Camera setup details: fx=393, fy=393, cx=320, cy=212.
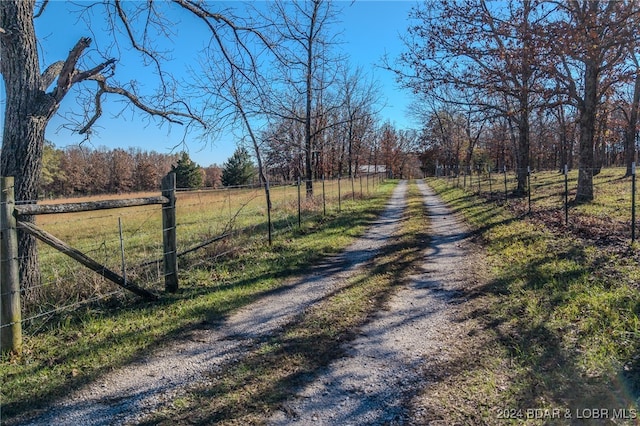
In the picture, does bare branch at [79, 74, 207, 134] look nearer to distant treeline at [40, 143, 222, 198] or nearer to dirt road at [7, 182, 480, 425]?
dirt road at [7, 182, 480, 425]

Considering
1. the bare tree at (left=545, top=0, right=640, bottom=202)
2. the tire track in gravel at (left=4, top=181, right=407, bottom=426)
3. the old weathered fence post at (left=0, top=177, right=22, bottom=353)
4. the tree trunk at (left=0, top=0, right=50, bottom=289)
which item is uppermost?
the bare tree at (left=545, top=0, right=640, bottom=202)

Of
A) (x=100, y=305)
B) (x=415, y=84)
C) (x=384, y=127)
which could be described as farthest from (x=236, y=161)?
(x=100, y=305)

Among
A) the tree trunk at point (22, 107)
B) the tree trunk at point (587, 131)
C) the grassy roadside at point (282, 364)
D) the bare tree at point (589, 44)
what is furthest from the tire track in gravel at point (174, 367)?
the tree trunk at point (587, 131)

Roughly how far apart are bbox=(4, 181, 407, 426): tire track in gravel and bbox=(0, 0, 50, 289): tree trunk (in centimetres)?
238

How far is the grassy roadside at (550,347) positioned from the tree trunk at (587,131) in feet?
22.8

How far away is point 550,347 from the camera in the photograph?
3668 millimetres

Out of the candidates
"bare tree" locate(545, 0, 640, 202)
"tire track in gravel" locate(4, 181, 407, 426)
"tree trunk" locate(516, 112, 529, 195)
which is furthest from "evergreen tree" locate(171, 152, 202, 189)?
"tire track in gravel" locate(4, 181, 407, 426)

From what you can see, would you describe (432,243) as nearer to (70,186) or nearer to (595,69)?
(595,69)

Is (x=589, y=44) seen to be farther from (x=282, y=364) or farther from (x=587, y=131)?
(x=282, y=364)

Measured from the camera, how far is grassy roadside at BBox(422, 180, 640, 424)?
9.18 ft

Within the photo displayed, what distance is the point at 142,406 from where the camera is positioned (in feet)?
9.79

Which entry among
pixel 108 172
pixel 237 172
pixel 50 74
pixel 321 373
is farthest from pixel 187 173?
pixel 321 373

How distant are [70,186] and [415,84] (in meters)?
78.5

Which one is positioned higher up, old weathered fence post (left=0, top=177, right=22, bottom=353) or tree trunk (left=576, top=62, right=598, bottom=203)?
tree trunk (left=576, top=62, right=598, bottom=203)
